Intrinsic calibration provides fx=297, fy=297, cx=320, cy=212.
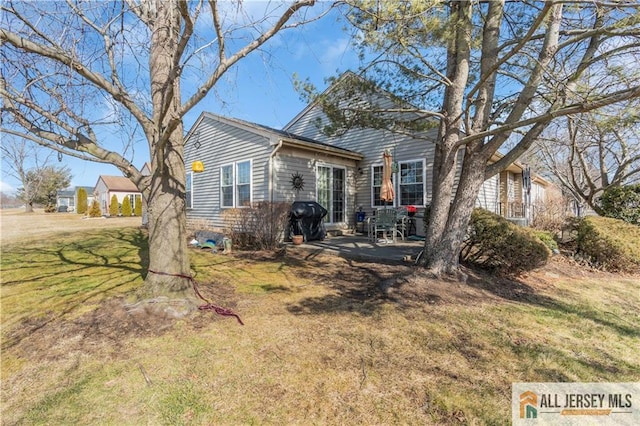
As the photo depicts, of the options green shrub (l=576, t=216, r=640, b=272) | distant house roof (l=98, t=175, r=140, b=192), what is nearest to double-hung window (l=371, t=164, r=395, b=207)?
green shrub (l=576, t=216, r=640, b=272)

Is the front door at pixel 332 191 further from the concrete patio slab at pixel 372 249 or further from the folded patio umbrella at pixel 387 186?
Answer: the folded patio umbrella at pixel 387 186

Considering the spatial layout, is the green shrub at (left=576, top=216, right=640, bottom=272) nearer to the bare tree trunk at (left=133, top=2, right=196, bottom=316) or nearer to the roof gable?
the roof gable

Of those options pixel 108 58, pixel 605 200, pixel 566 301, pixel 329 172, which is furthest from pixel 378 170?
pixel 108 58

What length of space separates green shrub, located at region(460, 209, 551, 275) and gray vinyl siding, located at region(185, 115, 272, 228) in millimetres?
6312

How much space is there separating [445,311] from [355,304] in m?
1.20

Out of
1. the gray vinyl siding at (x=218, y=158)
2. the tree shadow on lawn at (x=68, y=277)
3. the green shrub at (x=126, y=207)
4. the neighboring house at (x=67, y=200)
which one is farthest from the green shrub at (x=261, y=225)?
the neighboring house at (x=67, y=200)

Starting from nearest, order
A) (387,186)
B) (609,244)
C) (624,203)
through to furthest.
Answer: (609,244) → (624,203) → (387,186)

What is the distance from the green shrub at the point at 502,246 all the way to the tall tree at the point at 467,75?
2.99ft

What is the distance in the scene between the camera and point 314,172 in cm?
1063

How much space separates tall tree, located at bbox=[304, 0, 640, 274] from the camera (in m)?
3.96

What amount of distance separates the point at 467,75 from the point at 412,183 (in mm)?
5608

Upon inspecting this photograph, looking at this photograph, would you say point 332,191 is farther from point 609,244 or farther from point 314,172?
point 609,244

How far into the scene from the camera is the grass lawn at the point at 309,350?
2160 millimetres

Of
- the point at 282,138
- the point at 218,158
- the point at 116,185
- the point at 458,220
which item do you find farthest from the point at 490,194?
the point at 116,185
